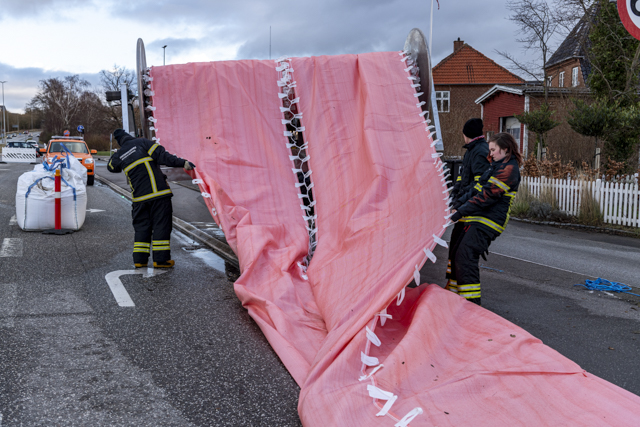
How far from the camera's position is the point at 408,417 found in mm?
2660

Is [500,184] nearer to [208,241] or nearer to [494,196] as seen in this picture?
[494,196]

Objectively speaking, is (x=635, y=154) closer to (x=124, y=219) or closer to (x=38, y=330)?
(x=124, y=219)

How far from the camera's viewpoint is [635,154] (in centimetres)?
1386

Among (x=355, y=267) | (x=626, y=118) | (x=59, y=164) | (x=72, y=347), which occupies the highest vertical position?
(x=626, y=118)

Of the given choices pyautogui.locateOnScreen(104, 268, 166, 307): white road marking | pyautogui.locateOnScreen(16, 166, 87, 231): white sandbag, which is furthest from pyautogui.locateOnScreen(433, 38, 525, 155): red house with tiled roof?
pyautogui.locateOnScreen(104, 268, 166, 307): white road marking

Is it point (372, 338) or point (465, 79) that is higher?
point (465, 79)

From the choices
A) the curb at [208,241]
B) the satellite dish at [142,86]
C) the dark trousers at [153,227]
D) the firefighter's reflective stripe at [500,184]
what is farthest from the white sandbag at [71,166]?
the firefighter's reflective stripe at [500,184]

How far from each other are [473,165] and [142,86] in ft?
13.4

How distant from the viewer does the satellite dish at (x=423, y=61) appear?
5.89 meters

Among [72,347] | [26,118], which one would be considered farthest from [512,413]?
[26,118]

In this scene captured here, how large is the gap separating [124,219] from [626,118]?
11.4 meters

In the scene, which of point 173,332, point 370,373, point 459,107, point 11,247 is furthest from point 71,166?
point 459,107

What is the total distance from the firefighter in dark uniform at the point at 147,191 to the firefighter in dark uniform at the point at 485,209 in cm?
318

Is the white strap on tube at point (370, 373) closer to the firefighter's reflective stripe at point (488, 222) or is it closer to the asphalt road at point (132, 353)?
the asphalt road at point (132, 353)
